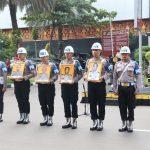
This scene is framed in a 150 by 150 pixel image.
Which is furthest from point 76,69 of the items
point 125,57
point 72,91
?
point 125,57

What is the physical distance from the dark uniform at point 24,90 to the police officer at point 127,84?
89.2 inches

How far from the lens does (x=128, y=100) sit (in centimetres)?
1077

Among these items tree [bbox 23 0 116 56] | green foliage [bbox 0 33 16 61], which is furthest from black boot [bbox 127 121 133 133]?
tree [bbox 23 0 116 56]

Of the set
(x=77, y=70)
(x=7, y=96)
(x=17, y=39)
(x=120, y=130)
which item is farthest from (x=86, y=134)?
(x=17, y=39)

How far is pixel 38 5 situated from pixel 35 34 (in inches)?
340

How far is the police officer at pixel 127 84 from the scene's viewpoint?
10.6 m

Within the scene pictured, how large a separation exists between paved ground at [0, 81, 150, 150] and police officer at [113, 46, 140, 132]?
391 millimetres

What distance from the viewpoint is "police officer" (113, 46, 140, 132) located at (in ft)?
34.9

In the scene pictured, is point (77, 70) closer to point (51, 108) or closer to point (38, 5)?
point (51, 108)

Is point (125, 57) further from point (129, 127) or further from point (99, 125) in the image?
point (99, 125)

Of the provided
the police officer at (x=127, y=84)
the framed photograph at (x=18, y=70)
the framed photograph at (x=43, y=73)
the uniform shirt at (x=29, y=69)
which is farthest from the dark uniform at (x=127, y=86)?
the framed photograph at (x=18, y=70)

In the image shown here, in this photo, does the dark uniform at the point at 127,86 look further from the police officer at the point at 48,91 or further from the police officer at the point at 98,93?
the police officer at the point at 48,91

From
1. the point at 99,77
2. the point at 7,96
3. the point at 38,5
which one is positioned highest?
the point at 38,5

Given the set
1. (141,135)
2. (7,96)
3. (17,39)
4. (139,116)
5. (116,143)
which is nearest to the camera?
(116,143)
